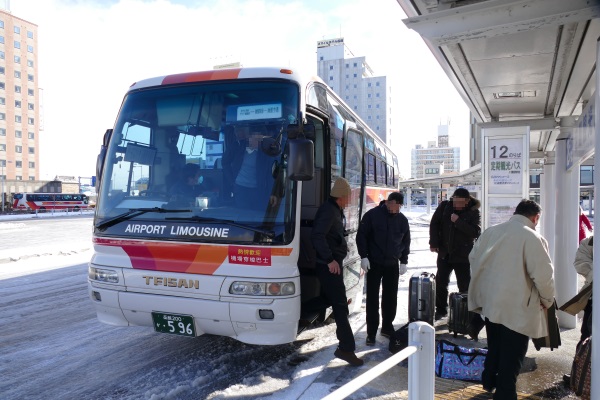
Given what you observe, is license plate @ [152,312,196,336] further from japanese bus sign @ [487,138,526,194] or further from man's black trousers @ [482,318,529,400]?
japanese bus sign @ [487,138,526,194]

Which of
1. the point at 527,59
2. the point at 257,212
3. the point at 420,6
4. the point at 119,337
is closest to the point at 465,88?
the point at 527,59

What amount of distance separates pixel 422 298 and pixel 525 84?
3101mm

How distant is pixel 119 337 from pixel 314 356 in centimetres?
293

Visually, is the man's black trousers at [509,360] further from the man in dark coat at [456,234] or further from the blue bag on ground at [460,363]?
the man in dark coat at [456,234]

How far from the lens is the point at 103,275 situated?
4.91m

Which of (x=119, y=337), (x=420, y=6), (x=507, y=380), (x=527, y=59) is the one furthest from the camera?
(x=119, y=337)

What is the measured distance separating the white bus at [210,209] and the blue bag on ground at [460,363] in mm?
1446

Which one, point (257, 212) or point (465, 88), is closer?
point (257, 212)

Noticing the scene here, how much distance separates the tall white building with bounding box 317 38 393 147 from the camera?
111m

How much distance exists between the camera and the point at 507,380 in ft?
12.6

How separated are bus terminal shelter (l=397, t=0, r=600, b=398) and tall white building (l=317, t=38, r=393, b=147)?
10549 centimetres

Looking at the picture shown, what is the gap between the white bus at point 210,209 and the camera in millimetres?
4367

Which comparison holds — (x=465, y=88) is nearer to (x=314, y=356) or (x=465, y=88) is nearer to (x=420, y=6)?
(x=420, y=6)

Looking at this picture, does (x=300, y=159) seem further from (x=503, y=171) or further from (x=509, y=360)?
(x=503, y=171)
